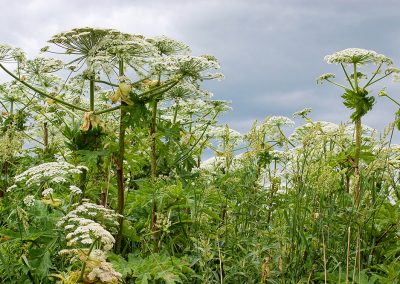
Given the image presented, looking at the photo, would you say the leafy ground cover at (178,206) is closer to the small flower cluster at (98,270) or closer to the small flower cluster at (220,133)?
the small flower cluster at (98,270)

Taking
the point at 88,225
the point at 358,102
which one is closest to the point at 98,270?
the point at 88,225

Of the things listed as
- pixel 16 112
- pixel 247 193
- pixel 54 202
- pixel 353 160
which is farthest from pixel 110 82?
pixel 16 112

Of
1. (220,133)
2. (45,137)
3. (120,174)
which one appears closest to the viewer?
(120,174)

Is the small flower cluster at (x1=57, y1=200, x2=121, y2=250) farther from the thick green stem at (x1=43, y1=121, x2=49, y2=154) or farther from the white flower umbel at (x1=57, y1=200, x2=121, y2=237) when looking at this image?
the thick green stem at (x1=43, y1=121, x2=49, y2=154)

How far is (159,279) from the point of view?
15.3 feet

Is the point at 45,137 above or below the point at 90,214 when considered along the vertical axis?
above

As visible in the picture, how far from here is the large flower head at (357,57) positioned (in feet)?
21.9

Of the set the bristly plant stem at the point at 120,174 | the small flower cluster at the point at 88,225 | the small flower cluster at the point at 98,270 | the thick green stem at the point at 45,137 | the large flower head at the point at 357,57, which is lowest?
the small flower cluster at the point at 98,270

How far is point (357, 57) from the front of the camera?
672cm

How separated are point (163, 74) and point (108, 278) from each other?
7.73 ft

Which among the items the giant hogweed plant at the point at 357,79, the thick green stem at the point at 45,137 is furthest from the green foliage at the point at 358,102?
the thick green stem at the point at 45,137

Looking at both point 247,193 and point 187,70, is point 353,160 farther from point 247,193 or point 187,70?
point 187,70

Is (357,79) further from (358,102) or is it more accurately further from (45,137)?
(45,137)

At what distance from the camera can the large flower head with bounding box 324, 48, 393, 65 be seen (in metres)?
6.68
